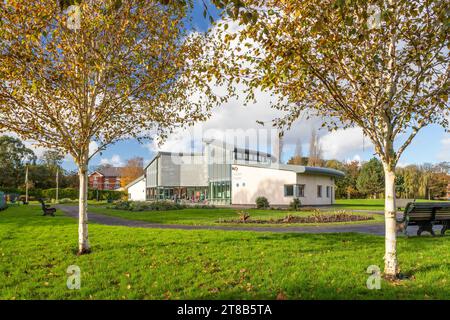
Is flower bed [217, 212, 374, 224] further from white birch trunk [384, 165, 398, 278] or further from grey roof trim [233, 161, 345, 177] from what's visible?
grey roof trim [233, 161, 345, 177]

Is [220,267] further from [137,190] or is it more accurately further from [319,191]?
[137,190]

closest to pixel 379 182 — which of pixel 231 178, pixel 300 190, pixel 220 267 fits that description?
pixel 300 190

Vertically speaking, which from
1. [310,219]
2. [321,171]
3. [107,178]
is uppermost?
[321,171]

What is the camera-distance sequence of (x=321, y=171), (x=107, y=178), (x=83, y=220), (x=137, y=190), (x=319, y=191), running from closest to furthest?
(x=83, y=220), (x=321, y=171), (x=319, y=191), (x=137, y=190), (x=107, y=178)

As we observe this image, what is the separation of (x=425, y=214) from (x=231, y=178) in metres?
31.2

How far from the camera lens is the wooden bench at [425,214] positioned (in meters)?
11.2

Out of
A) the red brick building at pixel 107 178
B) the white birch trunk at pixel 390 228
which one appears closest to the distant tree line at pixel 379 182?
the white birch trunk at pixel 390 228

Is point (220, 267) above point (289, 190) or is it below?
below

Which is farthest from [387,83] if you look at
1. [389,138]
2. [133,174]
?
[133,174]

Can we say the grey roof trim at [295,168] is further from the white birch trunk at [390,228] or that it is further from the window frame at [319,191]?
the white birch trunk at [390,228]

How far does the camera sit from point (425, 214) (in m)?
11.6

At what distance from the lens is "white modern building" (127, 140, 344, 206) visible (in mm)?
37594

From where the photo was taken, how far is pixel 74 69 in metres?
8.21

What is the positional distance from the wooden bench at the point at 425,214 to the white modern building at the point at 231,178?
78.9ft
